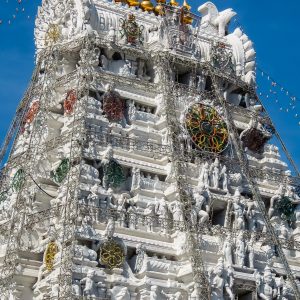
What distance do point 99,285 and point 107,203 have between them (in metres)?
4.57

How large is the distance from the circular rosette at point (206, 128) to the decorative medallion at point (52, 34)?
859 centimetres

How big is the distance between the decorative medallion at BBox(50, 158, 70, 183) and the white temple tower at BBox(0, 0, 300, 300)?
10cm

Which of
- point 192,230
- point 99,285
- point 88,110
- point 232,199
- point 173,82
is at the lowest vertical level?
point 99,285

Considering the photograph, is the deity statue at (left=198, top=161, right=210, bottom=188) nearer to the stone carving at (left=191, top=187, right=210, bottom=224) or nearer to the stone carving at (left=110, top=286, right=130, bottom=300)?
the stone carving at (left=191, top=187, right=210, bottom=224)

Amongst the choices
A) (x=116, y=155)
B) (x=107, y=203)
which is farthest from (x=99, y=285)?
(x=116, y=155)

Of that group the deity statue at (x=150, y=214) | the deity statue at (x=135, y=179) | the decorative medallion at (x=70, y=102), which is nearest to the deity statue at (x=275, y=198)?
the deity statue at (x=150, y=214)

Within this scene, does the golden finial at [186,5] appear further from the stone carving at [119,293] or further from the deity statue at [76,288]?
the deity statue at [76,288]

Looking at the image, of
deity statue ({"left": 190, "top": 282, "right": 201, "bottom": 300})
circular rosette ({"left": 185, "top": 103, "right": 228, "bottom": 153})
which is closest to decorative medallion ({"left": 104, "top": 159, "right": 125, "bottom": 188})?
circular rosette ({"left": 185, "top": 103, "right": 228, "bottom": 153})

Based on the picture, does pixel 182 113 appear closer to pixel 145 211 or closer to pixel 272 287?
pixel 145 211

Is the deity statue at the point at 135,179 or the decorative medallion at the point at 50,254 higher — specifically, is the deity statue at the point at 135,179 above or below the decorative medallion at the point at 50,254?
above

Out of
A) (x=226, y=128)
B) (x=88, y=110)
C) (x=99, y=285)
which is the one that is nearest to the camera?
(x=99, y=285)

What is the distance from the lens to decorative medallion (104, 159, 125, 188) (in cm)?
4319

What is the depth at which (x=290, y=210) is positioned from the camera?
1871 inches

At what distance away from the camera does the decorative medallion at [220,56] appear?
167ft
